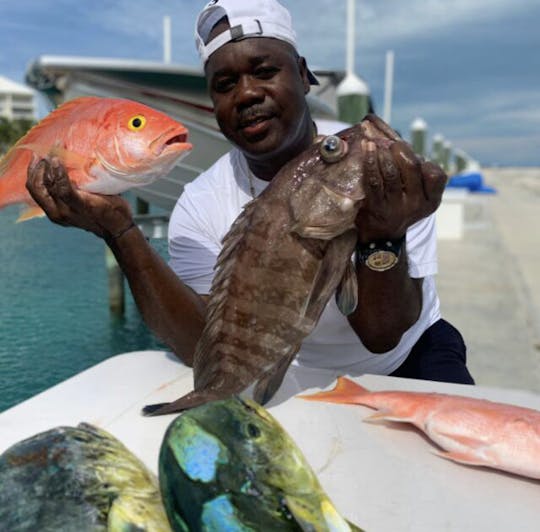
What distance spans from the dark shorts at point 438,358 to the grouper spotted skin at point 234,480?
1.30 metres

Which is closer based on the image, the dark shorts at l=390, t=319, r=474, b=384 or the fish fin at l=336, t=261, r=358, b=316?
the fish fin at l=336, t=261, r=358, b=316

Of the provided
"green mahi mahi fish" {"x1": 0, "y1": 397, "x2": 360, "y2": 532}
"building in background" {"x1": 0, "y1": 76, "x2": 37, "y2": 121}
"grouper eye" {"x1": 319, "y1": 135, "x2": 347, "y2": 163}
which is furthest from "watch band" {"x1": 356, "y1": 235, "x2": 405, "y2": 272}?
"building in background" {"x1": 0, "y1": 76, "x2": 37, "y2": 121}

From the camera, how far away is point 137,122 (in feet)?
4.58

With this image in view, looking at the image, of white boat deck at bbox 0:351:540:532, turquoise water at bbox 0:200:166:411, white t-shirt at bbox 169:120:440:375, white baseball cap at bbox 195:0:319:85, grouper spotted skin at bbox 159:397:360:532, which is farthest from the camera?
turquoise water at bbox 0:200:166:411

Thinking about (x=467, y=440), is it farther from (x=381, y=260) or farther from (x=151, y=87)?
(x=151, y=87)

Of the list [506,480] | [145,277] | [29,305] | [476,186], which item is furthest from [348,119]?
[476,186]

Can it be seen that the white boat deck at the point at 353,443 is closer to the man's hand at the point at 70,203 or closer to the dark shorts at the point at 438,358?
the dark shorts at the point at 438,358

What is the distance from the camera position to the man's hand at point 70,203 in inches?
57.9

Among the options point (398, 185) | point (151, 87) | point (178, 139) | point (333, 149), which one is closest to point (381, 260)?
point (398, 185)

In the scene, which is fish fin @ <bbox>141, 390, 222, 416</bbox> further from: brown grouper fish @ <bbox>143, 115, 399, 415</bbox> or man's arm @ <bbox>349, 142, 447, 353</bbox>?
man's arm @ <bbox>349, 142, 447, 353</bbox>

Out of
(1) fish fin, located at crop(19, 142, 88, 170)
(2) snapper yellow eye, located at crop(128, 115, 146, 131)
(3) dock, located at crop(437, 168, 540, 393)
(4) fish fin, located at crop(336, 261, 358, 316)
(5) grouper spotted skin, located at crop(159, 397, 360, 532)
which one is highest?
(2) snapper yellow eye, located at crop(128, 115, 146, 131)

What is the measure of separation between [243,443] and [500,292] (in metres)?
6.40

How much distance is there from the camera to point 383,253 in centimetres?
160

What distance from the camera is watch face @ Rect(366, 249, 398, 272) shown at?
160 cm
